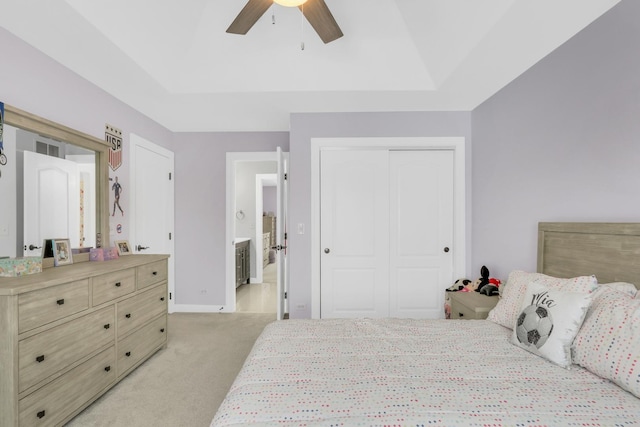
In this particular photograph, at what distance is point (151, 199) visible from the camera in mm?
3416

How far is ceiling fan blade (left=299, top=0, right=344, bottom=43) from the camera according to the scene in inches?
65.1

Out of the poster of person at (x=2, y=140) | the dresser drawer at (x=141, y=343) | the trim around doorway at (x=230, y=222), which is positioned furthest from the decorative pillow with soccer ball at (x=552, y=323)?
the trim around doorway at (x=230, y=222)

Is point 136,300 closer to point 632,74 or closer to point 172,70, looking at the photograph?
point 172,70

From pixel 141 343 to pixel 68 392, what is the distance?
27.0 inches

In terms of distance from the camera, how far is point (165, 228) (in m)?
3.69

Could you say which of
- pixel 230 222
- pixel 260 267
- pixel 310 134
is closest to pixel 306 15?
pixel 310 134

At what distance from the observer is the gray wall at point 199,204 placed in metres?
3.88

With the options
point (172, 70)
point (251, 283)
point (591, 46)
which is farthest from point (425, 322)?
point (251, 283)

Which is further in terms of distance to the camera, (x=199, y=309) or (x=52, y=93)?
(x=199, y=309)

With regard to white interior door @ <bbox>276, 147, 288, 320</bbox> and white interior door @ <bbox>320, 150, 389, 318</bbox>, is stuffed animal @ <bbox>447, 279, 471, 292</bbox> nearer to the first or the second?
white interior door @ <bbox>320, 150, 389, 318</bbox>

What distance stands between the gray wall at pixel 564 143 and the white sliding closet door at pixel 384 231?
0.44 metres

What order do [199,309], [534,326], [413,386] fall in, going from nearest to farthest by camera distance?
[413,386] < [534,326] < [199,309]

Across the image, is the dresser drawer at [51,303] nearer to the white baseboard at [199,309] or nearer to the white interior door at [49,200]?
the white interior door at [49,200]

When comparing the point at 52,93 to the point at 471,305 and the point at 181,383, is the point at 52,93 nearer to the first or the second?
the point at 181,383
